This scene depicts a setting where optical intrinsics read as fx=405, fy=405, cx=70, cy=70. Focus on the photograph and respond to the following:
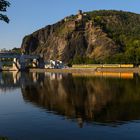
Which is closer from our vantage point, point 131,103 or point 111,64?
point 131,103

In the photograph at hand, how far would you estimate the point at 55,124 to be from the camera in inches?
1426

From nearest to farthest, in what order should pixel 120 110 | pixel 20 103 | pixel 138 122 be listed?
1. pixel 138 122
2. pixel 120 110
3. pixel 20 103

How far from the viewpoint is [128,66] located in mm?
168625

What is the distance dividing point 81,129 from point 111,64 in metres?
154

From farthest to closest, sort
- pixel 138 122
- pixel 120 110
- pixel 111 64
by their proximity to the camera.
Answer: pixel 111 64
pixel 120 110
pixel 138 122

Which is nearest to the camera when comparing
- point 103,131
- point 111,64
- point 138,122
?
point 103,131

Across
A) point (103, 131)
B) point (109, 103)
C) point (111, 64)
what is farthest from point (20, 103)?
point (111, 64)

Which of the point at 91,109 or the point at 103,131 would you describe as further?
the point at 91,109

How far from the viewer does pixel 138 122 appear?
36.2 m

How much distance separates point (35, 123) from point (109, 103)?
693 inches

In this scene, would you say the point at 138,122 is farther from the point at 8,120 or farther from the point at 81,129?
the point at 8,120

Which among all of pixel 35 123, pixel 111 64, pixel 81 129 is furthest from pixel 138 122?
pixel 111 64

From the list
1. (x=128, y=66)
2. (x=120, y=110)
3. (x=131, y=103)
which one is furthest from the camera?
(x=128, y=66)

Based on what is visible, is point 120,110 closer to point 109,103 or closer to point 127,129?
point 109,103
